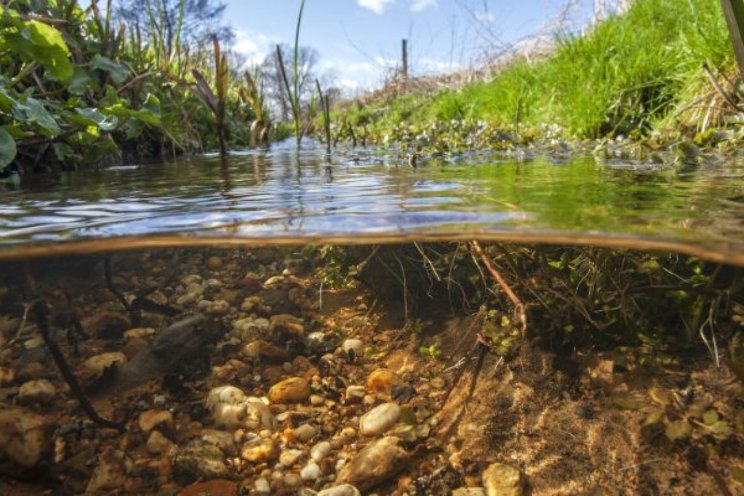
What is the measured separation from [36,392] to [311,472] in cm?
113

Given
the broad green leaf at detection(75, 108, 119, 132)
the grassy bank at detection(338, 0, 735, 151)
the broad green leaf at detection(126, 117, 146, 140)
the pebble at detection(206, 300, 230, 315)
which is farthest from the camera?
the grassy bank at detection(338, 0, 735, 151)

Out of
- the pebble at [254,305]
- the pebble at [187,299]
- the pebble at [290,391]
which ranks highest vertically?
the pebble at [187,299]

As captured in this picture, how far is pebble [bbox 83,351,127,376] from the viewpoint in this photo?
2.34 metres

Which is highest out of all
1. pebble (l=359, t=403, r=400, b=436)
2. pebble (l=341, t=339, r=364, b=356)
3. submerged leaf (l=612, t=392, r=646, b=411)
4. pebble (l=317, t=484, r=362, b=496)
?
pebble (l=341, t=339, r=364, b=356)

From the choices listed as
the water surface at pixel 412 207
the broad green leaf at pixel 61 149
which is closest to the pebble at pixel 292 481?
the water surface at pixel 412 207

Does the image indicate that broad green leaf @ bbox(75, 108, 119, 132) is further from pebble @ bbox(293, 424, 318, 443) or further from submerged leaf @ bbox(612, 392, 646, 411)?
submerged leaf @ bbox(612, 392, 646, 411)

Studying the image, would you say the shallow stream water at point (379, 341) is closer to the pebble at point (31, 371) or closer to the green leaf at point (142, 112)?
the pebble at point (31, 371)

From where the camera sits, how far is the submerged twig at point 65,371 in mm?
2105

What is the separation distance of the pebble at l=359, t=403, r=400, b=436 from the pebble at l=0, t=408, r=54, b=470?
3.58 feet

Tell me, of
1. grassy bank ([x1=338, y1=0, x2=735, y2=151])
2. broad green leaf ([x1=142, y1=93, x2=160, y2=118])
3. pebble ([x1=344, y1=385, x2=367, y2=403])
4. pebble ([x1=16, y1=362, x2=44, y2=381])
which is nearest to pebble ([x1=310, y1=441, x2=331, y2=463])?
pebble ([x1=344, y1=385, x2=367, y2=403])

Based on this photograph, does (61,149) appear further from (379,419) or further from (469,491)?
(469,491)

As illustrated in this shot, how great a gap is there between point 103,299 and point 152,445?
87 centimetres

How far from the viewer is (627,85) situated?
6363 mm

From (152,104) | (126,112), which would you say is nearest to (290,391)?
(126,112)
